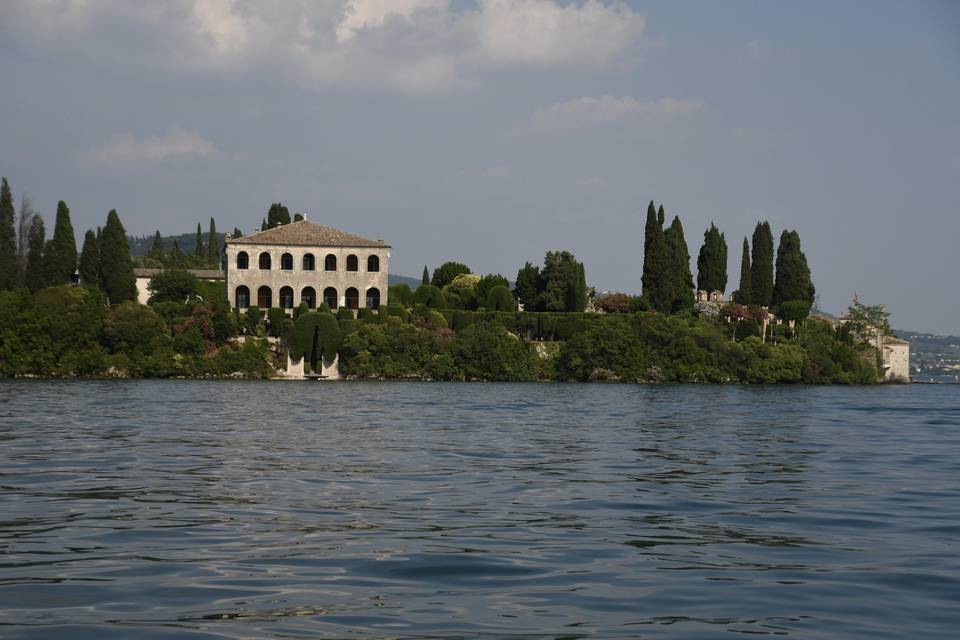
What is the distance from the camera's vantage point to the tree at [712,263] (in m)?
86.1

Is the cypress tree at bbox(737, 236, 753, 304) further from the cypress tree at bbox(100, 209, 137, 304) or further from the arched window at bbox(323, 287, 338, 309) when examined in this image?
the cypress tree at bbox(100, 209, 137, 304)

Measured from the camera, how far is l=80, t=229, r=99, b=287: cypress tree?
7106 centimetres

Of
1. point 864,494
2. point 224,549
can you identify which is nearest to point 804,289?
point 864,494

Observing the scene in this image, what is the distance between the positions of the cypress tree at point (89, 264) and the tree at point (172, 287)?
339cm

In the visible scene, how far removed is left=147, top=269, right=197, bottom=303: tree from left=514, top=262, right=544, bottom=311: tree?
80.0 feet

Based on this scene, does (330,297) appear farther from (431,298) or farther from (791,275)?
(791,275)

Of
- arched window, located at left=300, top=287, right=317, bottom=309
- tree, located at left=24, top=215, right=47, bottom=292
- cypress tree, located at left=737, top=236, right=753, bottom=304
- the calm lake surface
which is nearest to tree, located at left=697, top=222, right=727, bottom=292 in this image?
cypress tree, located at left=737, top=236, right=753, bottom=304

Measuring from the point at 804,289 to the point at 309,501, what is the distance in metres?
76.4

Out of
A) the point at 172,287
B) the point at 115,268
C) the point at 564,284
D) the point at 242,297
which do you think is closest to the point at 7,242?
the point at 115,268

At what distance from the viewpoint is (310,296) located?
250ft

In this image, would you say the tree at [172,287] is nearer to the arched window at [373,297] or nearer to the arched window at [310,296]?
the arched window at [310,296]

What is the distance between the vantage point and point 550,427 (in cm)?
2570

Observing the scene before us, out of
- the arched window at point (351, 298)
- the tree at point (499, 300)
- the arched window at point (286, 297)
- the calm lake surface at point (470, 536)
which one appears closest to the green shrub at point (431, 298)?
the tree at point (499, 300)

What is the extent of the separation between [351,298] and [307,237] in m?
5.04
